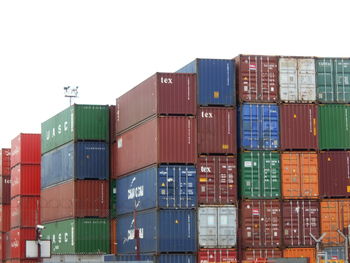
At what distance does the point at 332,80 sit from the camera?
53719 millimetres

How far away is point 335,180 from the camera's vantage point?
5341cm

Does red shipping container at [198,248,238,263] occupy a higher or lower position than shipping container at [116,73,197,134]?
lower

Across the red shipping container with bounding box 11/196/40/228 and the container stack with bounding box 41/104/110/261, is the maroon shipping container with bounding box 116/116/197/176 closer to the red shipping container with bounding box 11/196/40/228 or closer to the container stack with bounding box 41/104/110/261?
the container stack with bounding box 41/104/110/261

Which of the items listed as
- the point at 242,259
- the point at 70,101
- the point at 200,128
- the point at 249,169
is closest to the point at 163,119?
the point at 200,128

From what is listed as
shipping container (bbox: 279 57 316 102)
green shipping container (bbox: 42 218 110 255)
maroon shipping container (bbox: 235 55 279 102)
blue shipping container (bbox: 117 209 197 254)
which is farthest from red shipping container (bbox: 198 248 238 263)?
green shipping container (bbox: 42 218 110 255)

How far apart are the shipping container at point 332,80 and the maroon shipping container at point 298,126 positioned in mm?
1115

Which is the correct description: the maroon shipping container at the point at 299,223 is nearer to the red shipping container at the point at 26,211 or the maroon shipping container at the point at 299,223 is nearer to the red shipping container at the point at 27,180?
the red shipping container at the point at 26,211

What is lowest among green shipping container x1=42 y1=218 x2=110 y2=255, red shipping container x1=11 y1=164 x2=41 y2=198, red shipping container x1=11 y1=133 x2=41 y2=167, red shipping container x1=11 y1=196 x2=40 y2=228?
green shipping container x1=42 y1=218 x2=110 y2=255

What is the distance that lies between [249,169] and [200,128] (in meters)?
3.67

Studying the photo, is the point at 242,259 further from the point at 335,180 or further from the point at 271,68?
the point at 271,68

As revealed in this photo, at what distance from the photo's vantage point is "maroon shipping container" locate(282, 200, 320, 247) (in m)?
52.3

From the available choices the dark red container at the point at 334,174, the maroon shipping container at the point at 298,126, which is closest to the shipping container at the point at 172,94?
the maroon shipping container at the point at 298,126

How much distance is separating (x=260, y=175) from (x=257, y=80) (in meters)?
5.49

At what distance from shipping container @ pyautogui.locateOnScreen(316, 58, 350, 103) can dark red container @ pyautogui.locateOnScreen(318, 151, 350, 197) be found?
326 centimetres
